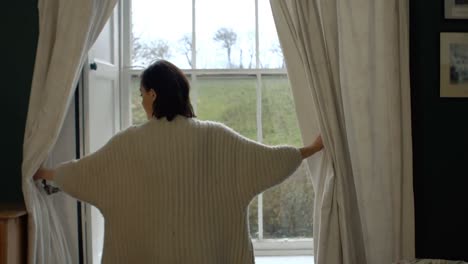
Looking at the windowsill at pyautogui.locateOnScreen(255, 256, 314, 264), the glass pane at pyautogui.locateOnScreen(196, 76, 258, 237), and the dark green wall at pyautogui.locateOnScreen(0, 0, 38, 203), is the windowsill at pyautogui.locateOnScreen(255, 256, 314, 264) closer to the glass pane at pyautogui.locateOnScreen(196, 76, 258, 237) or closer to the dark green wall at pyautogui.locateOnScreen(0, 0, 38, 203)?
the glass pane at pyautogui.locateOnScreen(196, 76, 258, 237)

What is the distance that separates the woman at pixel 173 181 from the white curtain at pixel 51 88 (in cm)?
22

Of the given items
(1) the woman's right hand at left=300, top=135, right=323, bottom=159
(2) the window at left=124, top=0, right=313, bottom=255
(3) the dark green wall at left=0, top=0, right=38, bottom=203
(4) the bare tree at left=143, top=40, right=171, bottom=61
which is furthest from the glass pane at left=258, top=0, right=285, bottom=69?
(3) the dark green wall at left=0, top=0, right=38, bottom=203

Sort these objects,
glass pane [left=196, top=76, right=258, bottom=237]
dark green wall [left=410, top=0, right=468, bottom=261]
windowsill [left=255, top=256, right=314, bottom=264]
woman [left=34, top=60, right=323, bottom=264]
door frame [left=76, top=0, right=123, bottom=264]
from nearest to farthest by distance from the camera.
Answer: woman [left=34, top=60, right=323, bottom=264] → door frame [left=76, top=0, right=123, bottom=264] → dark green wall [left=410, top=0, right=468, bottom=261] → windowsill [left=255, top=256, right=314, bottom=264] → glass pane [left=196, top=76, right=258, bottom=237]

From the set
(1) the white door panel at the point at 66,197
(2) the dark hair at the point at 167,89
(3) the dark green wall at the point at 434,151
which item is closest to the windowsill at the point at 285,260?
(3) the dark green wall at the point at 434,151

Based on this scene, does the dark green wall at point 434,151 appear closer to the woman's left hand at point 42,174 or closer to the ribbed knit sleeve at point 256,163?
the ribbed knit sleeve at point 256,163

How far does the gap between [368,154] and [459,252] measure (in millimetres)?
747

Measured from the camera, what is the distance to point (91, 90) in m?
2.82

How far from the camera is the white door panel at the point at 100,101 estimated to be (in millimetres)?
2824

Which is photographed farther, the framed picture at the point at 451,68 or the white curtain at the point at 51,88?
the framed picture at the point at 451,68

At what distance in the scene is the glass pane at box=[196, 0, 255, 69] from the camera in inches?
126

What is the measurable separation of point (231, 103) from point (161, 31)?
563 mm

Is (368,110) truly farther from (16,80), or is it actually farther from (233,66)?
(16,80)

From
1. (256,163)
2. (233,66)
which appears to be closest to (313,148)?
(256,163)

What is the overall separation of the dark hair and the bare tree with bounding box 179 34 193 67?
0.79m
